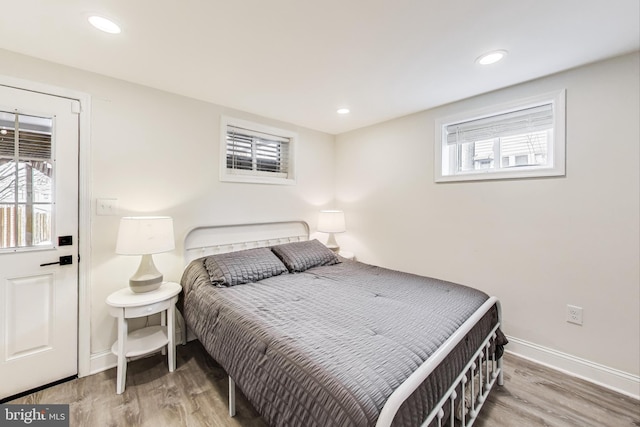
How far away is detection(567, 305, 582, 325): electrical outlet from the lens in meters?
2.06

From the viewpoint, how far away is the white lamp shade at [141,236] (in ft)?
6.46

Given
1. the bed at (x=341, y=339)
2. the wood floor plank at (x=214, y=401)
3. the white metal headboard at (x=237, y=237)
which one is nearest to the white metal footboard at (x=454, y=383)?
the bed at (x=341, y=339)

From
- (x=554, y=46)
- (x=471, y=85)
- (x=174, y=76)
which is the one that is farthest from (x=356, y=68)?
(x=174, y=76)

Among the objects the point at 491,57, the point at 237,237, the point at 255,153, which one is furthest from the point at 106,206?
the point at 491,57

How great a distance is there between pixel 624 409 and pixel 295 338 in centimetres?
225

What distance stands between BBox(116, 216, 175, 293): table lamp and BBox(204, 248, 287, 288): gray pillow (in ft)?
1.32

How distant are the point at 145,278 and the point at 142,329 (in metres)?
0.55

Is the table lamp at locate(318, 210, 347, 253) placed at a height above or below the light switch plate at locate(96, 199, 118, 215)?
below

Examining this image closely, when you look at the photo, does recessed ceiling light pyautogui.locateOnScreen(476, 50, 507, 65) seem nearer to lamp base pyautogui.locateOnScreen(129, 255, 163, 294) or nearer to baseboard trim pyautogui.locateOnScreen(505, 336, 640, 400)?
baseboard trim pyautogui.locateOnScreen(505, 336, 640, 400)

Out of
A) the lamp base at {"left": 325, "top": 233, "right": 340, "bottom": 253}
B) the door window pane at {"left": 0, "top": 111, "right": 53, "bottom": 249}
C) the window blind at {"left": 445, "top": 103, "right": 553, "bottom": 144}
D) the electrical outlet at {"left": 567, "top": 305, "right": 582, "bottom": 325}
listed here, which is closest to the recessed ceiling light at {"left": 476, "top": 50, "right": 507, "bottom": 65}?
the window blind at {"left": 445, "top": 103, "right": 553, "bottom": 144}

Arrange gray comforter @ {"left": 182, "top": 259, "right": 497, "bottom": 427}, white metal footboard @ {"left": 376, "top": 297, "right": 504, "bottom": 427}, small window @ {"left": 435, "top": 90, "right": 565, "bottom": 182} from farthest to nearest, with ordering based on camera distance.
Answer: small window @ {"left": 435, "top": 90, "right": 565, "bottom": 182}, gray comforter @ {"left": 182, "top": 259, "right": 497, "bottom": 427}, white metal footboard @ {"left": 376, "top": 297, "right": 504, "bottom": 427}

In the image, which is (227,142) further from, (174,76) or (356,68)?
(356,68)

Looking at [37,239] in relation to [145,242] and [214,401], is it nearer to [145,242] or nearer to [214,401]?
[145,242]

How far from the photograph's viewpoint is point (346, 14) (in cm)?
148
